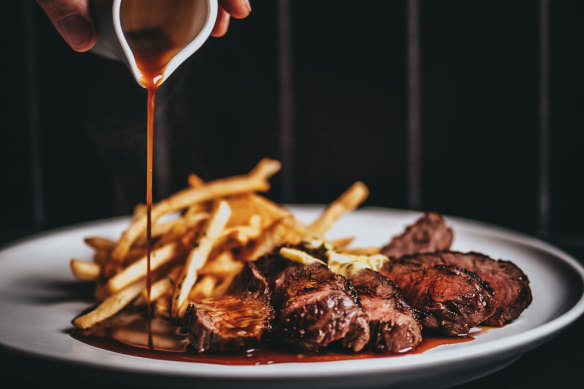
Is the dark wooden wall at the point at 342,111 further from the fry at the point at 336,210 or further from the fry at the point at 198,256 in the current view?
the fry at the point at 198,256

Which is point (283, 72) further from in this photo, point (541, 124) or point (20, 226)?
point (20, 226)

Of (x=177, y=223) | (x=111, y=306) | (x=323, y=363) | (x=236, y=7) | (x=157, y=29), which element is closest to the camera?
(x=323, y=363)

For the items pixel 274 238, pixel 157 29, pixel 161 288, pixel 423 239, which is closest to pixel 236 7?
pixel 157 29

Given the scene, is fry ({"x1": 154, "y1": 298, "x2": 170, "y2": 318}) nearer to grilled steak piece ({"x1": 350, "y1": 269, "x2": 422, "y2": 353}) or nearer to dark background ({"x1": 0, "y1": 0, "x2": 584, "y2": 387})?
grilled steak piece ({"x1": 350, "y1": 269, "x2": 422, "y2": 353})

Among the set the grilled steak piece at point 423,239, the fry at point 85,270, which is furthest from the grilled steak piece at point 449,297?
the fry at point 85,270

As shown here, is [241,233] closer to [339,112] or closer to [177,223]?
[177,223]

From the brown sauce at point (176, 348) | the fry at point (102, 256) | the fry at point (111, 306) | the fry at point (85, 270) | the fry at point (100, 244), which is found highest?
the fry at point (100, 244)
